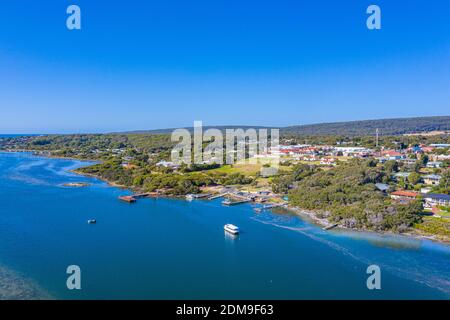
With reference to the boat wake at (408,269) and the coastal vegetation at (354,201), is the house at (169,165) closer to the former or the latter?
the coastal vegetation at (354,201)

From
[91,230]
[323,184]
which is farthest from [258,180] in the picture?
[91,230]

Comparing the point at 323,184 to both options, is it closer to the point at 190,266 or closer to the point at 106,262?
the point at 190,266

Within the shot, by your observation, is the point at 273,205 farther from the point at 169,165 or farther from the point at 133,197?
the point at 169,165

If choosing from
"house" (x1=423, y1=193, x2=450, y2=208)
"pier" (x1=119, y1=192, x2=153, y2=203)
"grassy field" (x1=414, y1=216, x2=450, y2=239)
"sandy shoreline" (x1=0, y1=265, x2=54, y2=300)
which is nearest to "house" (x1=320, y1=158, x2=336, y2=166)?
"house" (x1=423, y1=193, x2=450, y2=208)

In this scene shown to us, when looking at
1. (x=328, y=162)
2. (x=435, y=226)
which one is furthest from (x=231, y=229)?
(x=328, y=162)

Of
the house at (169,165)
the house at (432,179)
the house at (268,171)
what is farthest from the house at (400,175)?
the house at (169,165)

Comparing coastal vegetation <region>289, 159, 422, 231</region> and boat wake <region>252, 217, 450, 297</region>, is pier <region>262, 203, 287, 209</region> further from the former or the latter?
boat wake <region>252, 217, 450, 297</region>
